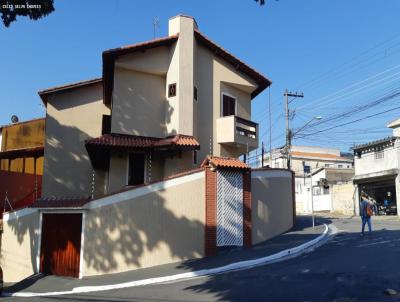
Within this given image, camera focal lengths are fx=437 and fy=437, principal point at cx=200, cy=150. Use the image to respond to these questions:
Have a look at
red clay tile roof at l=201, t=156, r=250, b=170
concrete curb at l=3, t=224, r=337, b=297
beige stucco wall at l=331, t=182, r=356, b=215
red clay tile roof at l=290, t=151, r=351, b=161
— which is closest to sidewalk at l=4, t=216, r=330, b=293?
concrete curb at l=3, t=224, r=337, b=297

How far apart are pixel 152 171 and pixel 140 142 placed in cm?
145

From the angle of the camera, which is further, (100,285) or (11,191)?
(11,191)

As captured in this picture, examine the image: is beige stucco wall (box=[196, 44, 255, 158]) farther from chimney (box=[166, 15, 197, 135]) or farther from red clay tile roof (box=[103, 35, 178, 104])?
red clay tile roof (box=[103, 35, 178, 104])

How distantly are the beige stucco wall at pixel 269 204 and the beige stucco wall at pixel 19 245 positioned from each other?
7.78 m

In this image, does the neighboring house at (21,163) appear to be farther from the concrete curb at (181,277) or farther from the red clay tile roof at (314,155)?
the red clay tile roof at (314,155)

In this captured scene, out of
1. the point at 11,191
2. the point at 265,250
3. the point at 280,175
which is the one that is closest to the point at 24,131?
the point at 11,191

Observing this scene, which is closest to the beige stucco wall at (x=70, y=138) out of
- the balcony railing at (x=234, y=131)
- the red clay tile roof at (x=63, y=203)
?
the red clay tile roof at (x=63, y=203)

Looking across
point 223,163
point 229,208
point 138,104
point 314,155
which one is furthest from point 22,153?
point 314,155

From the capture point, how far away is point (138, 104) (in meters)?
18.9

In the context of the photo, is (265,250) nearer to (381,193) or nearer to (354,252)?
(354,252)

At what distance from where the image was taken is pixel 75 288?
40.0 ft

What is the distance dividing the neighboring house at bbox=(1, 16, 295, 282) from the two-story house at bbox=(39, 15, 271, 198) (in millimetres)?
48

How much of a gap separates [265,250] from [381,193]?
2614 centimetres

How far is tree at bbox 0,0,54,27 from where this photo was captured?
9703 millimetres
